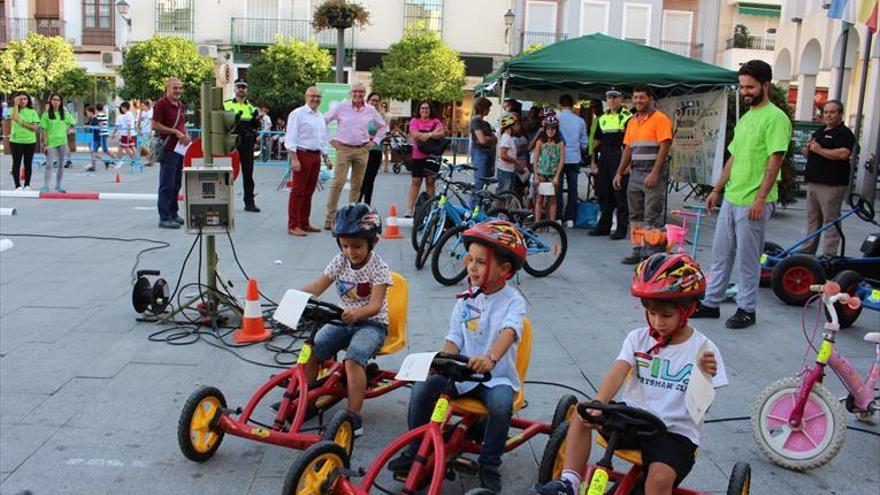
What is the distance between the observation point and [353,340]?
395 centimetres

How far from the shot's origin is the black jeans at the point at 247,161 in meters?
11.6

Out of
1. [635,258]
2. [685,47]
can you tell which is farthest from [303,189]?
[685,47]

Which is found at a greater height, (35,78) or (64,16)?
(64,16)

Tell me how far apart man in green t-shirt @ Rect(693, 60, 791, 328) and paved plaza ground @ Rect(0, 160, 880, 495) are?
1.19ft

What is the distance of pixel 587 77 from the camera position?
10.3 m

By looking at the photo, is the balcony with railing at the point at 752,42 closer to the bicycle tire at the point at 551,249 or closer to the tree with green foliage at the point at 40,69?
the tree with green foliage at the point at 40,69

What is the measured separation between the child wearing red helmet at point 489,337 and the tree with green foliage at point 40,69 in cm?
3071

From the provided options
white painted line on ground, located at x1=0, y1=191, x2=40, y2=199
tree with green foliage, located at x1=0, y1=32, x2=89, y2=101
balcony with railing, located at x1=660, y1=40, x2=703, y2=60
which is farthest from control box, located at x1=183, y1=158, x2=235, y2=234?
balcony with railing, located at x1=660, y1=40, x2=703, y2=60

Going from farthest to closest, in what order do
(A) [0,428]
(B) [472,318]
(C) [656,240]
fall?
(C) [656,240], (A) [0,428], (B) [472,318]

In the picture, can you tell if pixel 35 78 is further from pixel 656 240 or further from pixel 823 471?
pixel 823 471

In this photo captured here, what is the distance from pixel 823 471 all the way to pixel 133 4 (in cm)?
3735

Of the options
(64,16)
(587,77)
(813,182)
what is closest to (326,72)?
(64,16)

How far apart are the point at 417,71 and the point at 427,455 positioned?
27.6m

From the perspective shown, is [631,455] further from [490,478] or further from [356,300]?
[356,300]
